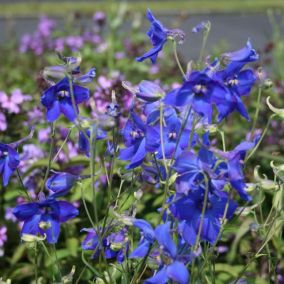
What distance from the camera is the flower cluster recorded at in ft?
3.85

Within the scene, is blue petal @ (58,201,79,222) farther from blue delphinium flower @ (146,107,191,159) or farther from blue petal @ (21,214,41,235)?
blue delphinium flower @ (146,107,191,159)

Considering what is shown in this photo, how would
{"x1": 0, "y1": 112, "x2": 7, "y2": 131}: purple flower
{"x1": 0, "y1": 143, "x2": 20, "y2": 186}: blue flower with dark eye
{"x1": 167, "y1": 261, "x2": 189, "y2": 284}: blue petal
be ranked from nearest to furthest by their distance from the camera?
{"x1": 167, "y1": 261, "x2": 189, "y2": 284}: blue petal → {"x1": 0, "y1": 143, "x2": 20, "y2": 186}: blue flower with dark eye → {"x1": 0, "y1": 112, "x2": 7, "y2": 131}: purple flower

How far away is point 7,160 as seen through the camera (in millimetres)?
1457

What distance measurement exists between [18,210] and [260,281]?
2.99 feet

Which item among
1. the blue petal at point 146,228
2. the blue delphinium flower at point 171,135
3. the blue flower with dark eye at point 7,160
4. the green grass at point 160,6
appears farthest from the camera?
the green grass at point 160,6

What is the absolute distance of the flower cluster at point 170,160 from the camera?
117 cm

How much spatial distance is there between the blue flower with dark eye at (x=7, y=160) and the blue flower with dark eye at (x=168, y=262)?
403 millimetres

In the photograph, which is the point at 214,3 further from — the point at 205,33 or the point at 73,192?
the point at 205,33

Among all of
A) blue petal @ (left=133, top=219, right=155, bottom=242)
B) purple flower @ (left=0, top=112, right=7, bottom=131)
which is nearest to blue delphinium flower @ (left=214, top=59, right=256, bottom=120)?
blue petal @ (left=133, top=219, right=155, bottom=242)

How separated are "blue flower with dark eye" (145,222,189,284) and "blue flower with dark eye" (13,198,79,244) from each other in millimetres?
237

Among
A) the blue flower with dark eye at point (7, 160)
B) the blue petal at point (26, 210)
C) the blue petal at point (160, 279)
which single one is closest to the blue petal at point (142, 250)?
the blue petal at point (160, 279)

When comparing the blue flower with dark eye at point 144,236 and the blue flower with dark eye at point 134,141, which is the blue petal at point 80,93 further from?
the blue flower with dark eye at point 144,236

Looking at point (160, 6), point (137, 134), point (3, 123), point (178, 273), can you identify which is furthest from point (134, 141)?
point (160, 6)

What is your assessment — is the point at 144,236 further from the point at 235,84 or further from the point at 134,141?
the point at 235,84
